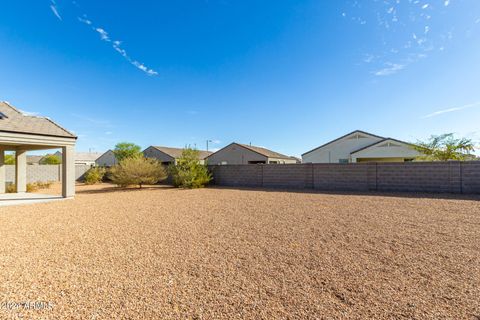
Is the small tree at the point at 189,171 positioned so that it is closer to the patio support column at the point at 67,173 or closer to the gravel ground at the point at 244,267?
the patio support column at the point at 67,173

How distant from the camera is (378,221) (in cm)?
634

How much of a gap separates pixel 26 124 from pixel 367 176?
707 inches

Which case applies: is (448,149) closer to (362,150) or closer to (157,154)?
(362,150)

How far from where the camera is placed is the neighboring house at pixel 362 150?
20516 mm

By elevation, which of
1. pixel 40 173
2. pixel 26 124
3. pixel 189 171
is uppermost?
pixel 26 124

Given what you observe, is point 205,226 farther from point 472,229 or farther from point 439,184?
point 439,184

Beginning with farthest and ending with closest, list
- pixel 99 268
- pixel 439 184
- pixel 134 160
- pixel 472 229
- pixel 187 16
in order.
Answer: pixel 134 160, pixel 187 16, pixel 439 184, pixel 472 229, pixel 99 268

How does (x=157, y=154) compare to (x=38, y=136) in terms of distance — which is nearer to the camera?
(x=38, y=136)

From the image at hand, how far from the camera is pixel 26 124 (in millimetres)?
10758

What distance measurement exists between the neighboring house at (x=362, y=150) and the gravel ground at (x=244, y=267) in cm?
1562

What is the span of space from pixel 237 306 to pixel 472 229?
6360 millimetres

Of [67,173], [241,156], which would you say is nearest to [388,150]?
[241,156]

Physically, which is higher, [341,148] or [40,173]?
[341,148]

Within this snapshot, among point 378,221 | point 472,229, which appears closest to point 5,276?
point 378,221
